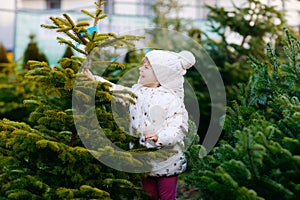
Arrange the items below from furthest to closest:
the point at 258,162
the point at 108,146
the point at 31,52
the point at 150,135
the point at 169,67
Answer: the point at 31,52 < the point at 169,67 < the point at 150,135 < the point at 108,146 < the point at 258,162

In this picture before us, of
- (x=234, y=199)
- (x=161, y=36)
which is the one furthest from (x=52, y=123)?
(x=161, y=36)

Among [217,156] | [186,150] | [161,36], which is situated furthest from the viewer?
[161,36]

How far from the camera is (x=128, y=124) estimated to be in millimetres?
3637

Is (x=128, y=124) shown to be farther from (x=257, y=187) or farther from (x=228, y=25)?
(x=228, y=25)

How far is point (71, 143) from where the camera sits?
3.60 metres

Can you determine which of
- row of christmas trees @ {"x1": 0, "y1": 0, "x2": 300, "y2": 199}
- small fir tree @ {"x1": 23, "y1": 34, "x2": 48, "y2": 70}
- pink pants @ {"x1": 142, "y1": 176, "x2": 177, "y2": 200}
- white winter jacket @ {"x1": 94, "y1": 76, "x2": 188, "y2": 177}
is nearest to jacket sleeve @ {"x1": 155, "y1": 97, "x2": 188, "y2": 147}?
white winter jacket @ {"x1": 94, "y1": 76, "x2": 188, "y2": 177}

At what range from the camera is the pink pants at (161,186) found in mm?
3643

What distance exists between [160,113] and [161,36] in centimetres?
600

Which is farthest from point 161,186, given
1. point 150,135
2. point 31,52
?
point 31,52

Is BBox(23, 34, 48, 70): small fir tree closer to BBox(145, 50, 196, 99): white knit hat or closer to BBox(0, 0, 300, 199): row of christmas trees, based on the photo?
BBox(0, 0, 300, 199): row of christmas trees

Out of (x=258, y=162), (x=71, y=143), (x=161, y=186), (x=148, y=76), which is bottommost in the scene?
(x=161, y=186)

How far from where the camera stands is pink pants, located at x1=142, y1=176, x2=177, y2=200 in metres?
3.64

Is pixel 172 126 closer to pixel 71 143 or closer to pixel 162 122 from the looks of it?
pixel 162 122

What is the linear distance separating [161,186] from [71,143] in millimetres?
703
